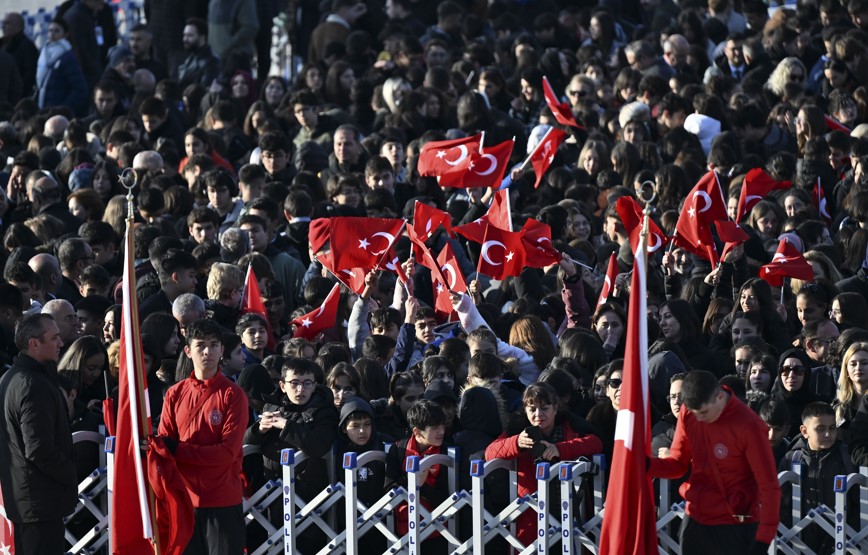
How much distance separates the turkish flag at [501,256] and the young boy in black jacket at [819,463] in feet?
11.4

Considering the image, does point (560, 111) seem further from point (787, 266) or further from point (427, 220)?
point (787, 266)

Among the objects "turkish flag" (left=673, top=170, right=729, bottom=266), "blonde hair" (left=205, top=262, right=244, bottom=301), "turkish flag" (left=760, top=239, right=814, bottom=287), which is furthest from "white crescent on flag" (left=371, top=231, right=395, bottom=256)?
"turkish flag" (left=760, top=239, right=814, bottom=287)

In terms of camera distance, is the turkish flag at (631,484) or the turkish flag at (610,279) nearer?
the turkish flag at (631,484)

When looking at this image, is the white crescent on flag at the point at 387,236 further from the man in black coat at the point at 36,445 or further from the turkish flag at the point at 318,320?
the man in black coat at the point at 36,445

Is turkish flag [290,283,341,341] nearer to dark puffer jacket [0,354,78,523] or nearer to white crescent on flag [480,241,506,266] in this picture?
white crescent on flag [480,241,506,266]

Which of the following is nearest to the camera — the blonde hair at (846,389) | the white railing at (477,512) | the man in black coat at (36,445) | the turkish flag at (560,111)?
the white railing at (477,512)

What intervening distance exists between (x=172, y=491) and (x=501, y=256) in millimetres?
3780

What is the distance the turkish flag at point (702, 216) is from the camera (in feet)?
44.4

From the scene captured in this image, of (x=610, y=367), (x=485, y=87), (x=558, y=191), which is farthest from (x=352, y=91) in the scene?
(x=610, y=367)

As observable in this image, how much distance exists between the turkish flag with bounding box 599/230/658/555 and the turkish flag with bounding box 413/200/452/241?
4115mm

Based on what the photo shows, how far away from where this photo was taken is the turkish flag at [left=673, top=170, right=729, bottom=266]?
13539 mm

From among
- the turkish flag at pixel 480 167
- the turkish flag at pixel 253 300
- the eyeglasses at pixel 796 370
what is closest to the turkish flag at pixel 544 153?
the turkish flag at pixel 480 167

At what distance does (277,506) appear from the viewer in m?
11.0

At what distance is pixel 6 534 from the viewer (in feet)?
35.6
